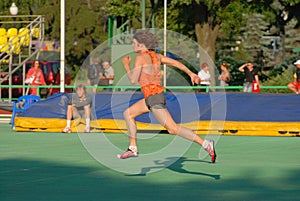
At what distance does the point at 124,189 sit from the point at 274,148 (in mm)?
7694

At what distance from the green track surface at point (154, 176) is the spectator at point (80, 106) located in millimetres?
3632

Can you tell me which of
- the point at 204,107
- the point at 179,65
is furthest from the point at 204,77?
the point at 179,65

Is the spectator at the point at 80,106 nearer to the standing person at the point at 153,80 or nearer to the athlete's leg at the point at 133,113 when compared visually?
the athlete's leg at the point at 133,113

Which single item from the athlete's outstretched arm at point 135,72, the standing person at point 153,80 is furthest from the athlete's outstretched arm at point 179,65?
the athlete's outstretched arm at point 135,72

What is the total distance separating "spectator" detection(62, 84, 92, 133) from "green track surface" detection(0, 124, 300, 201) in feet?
11.9

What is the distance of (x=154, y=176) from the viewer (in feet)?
46.5

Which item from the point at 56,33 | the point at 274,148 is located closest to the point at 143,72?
the point at 274,148

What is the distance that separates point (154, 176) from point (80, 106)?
10.4 metres

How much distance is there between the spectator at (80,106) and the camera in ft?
79.8

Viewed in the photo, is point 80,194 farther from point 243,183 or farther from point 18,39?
point 18,39

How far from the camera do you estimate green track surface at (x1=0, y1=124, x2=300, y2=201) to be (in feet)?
39.4

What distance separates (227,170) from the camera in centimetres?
1505

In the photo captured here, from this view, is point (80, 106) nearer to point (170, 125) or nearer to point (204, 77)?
point (170, 125)

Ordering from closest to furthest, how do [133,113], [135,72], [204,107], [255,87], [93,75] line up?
1. [135,72]
2. [133,113]
3. [204,107]
4. [255,87]
5. [93,75]
